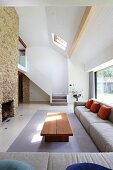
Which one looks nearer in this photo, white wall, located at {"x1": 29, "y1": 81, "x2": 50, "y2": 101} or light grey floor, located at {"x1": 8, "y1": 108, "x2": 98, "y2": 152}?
light grey floor, located at {"x1": 8, "y1": 108, "x2": 98, "y2": 152}

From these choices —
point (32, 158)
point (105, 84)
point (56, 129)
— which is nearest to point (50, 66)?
point (105, 84)

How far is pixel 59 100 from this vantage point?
1002 cm

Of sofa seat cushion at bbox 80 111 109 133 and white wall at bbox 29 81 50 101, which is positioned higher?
white wall at bbox 29 81 50 101

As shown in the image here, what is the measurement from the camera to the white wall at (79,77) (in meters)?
10.2

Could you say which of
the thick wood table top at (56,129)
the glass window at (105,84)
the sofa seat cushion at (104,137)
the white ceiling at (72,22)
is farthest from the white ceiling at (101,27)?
the thick wood table top at (56,129)

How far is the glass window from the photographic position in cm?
657

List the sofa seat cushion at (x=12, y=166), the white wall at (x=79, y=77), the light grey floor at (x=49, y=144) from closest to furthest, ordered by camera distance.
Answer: the sofa seat cushion at (x=12, y=166), the light grey floor at (x=49, y=144), the white wall at (x=79, y=77)

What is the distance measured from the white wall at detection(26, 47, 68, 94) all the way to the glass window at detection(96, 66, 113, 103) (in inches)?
122

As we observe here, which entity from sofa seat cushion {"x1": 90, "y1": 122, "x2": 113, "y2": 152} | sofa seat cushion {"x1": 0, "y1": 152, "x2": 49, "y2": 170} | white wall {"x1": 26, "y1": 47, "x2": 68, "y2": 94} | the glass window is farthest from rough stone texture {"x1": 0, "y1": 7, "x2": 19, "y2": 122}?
white wall {"x1": 26, "y1": 47, "x2": 68, "y2": 94}

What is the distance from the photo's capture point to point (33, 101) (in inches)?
451

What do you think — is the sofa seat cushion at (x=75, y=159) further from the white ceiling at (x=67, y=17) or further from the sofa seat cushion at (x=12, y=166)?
the white ceiling at (x=67, y=17)

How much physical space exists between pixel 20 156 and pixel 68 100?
8315 mm

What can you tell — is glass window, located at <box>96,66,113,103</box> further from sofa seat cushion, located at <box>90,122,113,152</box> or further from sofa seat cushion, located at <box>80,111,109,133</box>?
sofa seat cushion, located at <box>90,122,113,152</box>

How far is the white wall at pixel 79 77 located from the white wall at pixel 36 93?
255 centimetres
